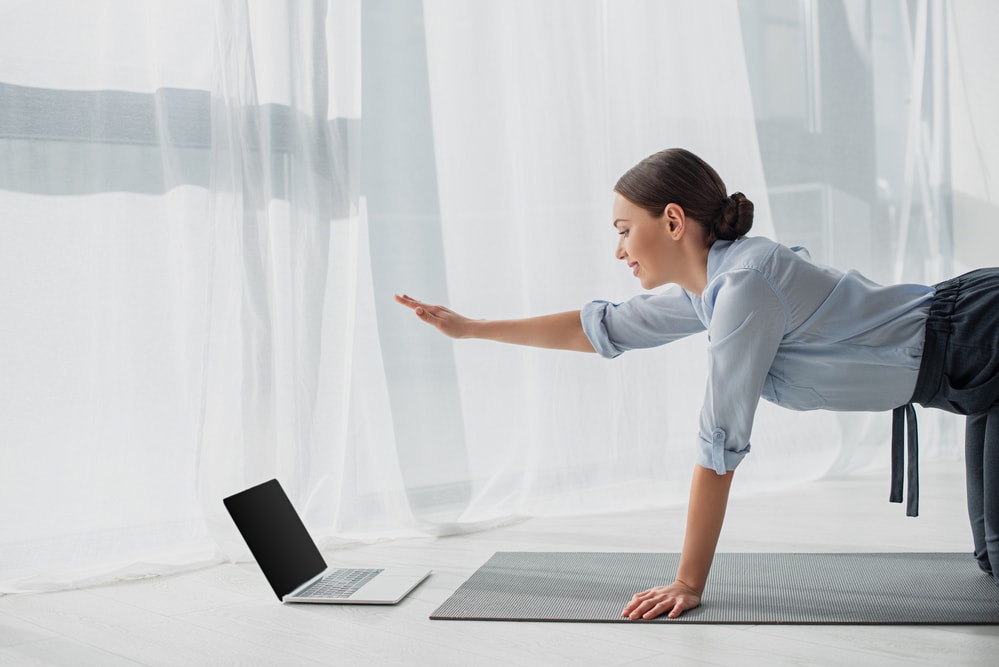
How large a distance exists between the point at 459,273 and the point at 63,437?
1034mm

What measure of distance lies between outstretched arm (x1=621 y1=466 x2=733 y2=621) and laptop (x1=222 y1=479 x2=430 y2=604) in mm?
446

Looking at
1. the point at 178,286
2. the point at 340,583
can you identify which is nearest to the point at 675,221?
the point at 340,583

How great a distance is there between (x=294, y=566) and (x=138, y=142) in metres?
0.94

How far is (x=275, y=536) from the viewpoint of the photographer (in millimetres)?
1940

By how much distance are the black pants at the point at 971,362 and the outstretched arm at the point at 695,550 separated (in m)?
0.38

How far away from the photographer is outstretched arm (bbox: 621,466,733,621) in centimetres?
160

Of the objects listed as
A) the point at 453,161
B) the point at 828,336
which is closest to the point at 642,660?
the point at 828,336

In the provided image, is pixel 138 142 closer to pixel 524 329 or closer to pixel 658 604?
pixel 524 329

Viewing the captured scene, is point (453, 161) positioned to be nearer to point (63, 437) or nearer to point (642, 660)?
point (63, 437)

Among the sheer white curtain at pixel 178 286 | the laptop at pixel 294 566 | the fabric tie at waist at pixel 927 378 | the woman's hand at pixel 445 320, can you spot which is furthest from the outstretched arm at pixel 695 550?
the sheer white curtain at pixel 178 286

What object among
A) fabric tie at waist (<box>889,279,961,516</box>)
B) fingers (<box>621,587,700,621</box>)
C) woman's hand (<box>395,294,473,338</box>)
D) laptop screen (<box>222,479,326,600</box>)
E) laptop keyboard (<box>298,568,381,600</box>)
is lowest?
laptop keyboard (<box>298,568,381,600</box>)

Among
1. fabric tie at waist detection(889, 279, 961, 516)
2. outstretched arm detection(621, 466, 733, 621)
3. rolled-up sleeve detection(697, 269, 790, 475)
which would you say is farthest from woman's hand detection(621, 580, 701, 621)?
fabric tie at waist detection(889, 279, 961, 516)

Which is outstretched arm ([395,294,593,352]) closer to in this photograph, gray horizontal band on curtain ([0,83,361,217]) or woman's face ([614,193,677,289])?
woman's face ([614,193,677,289])

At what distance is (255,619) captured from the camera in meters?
1.75
